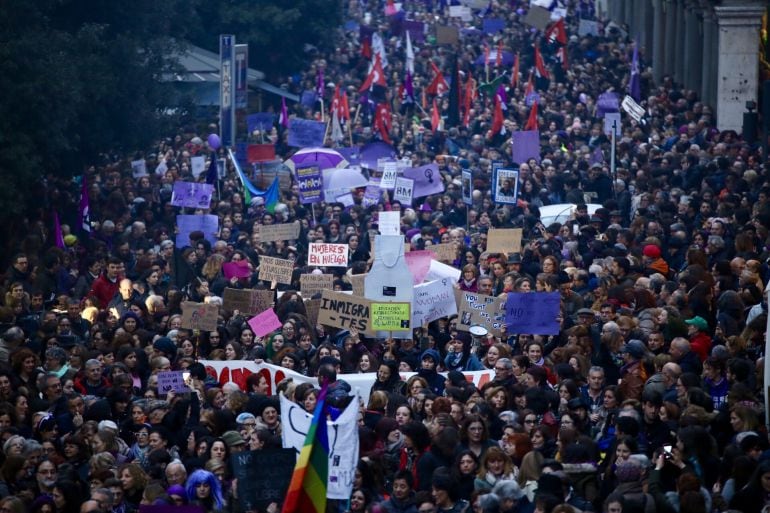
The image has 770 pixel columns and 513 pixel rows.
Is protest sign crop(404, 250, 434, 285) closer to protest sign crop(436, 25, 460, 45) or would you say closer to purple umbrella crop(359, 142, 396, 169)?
purple umbrella crop(359, 142, 396, 169)

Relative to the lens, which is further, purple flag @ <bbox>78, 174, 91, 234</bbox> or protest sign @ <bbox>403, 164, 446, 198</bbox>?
protest sign @ <bbox>403, 164, 446, 198</bbox>

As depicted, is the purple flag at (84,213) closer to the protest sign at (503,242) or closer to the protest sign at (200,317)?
the protest sign at (503,242)

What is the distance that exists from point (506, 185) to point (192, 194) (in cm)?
502

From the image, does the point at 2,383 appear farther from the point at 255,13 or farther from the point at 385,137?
the point at 255,13

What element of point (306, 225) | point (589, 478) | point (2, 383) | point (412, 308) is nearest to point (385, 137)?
point (306, 225)

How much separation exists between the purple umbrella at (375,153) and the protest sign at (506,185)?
5.01m

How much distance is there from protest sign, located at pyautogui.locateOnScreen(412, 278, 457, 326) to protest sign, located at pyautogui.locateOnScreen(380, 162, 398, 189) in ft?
30.5

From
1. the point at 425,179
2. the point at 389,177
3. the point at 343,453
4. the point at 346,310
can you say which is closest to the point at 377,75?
the point at 389,177

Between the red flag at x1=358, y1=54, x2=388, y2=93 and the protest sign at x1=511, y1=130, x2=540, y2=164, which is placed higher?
the red flag at x1=358, y1=54, x2=388, y2=93

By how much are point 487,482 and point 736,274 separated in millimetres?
7090

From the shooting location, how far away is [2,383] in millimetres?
16609

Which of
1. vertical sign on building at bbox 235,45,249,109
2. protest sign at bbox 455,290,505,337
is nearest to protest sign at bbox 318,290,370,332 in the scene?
protest sign at bbox 455,290,505,337

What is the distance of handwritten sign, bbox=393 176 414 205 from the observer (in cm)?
2855

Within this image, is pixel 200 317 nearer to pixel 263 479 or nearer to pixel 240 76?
pixel 263 479
